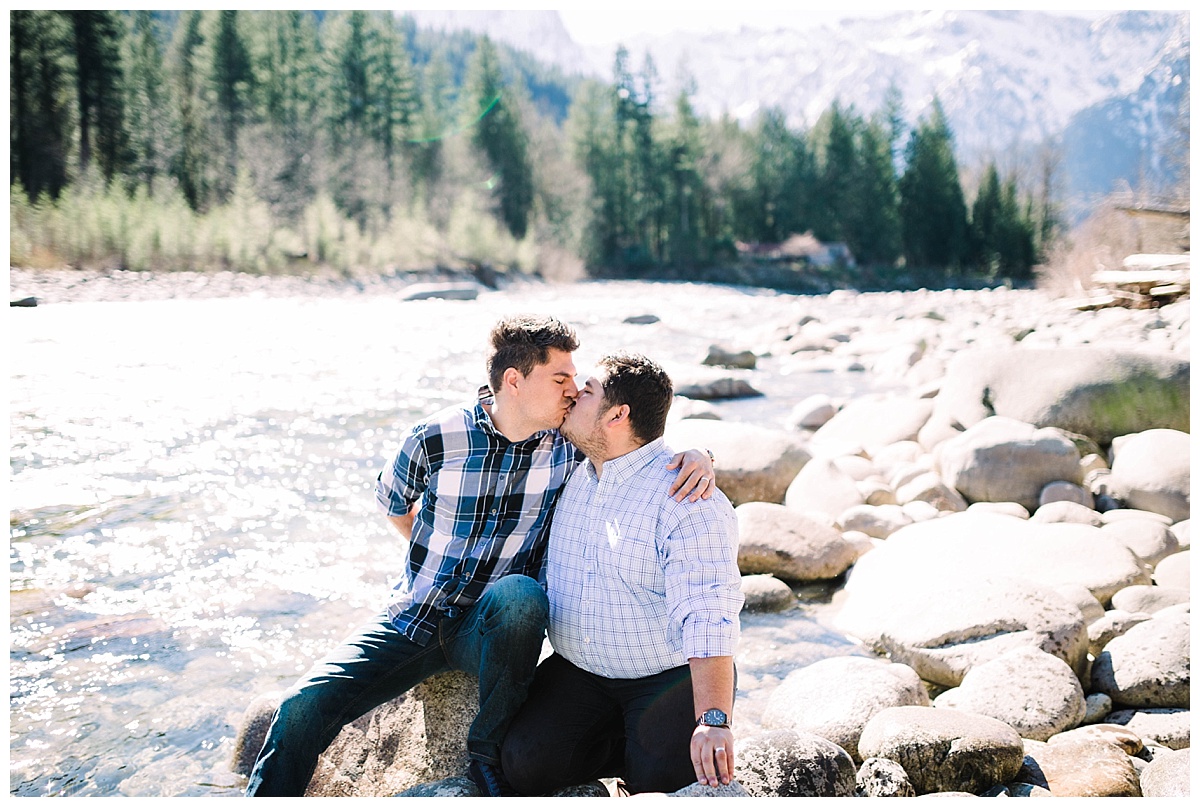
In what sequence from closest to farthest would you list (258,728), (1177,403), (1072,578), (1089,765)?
(1089,765) → (258,728) → (1072,578) → (1177,403)

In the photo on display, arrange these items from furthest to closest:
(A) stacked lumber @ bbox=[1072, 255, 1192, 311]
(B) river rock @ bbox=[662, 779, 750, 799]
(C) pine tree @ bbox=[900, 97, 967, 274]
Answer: (C) pine tree @ bbox=[900, 97, 967, 274], (A) stacked lumber @ bbox=[1072, 255, 1192, 311], (B) river rock @ bbox=[662, 779, 750, 799]

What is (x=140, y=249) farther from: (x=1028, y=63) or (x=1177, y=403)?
(x=1028, y=63)

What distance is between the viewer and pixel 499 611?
8.09 feet

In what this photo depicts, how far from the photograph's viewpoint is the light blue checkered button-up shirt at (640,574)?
226 centimetres

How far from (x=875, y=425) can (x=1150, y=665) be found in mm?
5006

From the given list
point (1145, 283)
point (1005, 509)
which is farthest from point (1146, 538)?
point (1145, 283)

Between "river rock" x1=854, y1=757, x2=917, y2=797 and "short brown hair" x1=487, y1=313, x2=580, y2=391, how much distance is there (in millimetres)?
1576

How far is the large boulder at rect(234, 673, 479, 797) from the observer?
2730 mm

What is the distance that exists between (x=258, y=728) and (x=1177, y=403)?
6.97 meters

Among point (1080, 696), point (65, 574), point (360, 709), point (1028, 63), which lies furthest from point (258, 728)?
point (1028, 63)

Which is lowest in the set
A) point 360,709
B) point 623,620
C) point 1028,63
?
point 360,709

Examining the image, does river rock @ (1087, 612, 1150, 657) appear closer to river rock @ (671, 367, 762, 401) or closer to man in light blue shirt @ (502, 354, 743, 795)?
man in light blue shirt @ (502, 354, 743, 795)

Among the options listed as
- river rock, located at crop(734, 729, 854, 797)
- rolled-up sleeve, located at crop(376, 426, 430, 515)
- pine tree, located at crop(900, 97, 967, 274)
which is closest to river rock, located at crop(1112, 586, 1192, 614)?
river rock, located at crop(734, 729, 854, 797)

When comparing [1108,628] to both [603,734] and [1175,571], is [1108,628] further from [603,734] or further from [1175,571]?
[603,734]
